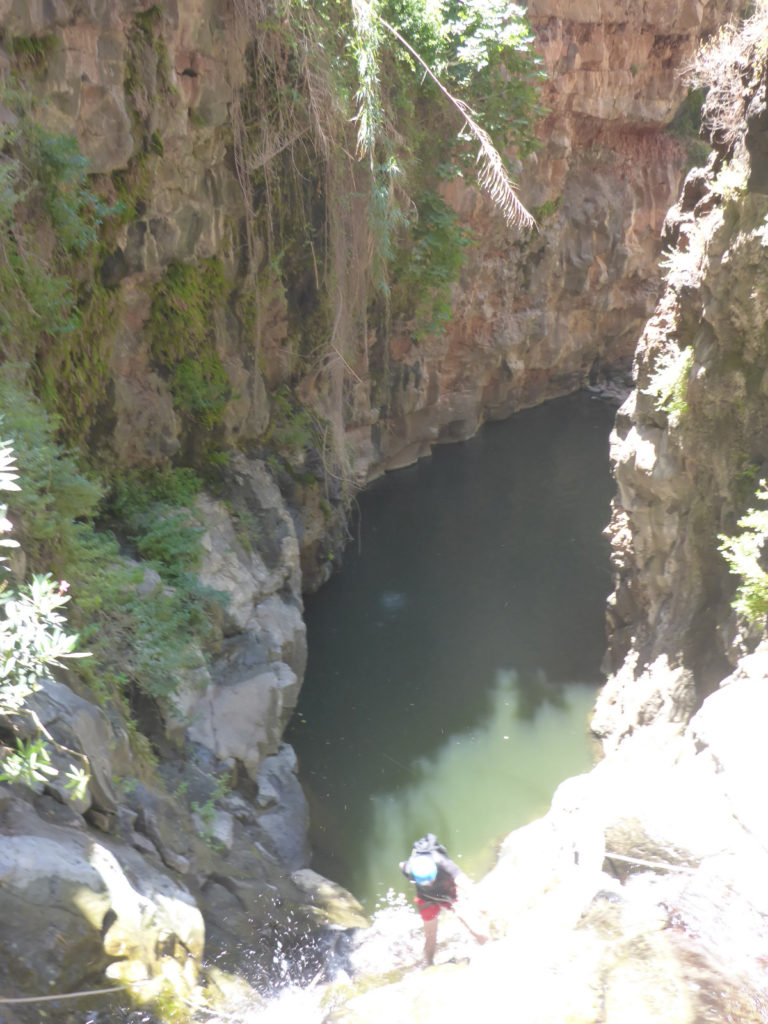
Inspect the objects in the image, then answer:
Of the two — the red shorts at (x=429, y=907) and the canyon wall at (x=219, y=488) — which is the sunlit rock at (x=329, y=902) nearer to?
the canyon wall at (x=219, y=488)

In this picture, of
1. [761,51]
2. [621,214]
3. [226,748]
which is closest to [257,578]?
[226,748]

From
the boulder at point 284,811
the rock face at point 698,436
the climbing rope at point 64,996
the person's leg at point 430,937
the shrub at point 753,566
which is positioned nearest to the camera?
the climbing rope at point 64,996

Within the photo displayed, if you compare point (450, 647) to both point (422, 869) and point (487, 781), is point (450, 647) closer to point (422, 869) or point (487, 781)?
point (487, 781)

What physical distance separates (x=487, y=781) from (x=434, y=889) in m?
3.38

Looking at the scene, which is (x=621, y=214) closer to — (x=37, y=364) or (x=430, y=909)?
(x=37, y=364)

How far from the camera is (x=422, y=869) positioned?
5.21m

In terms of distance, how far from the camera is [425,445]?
57.4ft

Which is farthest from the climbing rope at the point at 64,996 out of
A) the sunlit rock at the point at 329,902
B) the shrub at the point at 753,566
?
the shrub at the point at 753,566

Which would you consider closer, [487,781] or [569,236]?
[487,781]

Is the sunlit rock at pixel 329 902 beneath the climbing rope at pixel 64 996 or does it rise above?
beneath

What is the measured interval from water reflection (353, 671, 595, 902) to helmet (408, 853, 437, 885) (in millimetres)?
2186

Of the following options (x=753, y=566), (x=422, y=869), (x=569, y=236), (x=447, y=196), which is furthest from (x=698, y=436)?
(x=569, y=236)

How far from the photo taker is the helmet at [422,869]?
519 centimetres

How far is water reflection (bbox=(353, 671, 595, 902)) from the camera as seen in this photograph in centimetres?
766
